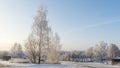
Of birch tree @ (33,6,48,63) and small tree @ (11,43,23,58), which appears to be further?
small tree @ (11,43,23,58)

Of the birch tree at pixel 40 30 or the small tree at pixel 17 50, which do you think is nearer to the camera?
the birch tree at pixel 40 30

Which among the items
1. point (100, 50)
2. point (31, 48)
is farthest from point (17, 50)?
point (31, 48)

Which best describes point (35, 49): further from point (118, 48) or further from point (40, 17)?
point (118, 48)

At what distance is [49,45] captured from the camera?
42.4m

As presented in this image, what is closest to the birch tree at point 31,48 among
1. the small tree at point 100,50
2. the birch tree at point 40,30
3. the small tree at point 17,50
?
the birch tree at point 40,30

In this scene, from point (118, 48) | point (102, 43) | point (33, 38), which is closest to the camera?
point (33, 38)

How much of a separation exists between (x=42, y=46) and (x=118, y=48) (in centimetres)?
7782

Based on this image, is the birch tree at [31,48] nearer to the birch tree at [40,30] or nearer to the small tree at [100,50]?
the birch tree at [40,30]

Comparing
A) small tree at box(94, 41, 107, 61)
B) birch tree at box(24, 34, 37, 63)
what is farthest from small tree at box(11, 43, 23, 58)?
birch tree at box(24, 34, 37, 63)

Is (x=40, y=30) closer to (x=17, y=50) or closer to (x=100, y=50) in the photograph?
(x=100, y=50)

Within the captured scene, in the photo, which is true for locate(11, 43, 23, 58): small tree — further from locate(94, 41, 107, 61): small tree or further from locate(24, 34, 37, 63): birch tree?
locate(24, 34, 37, 63): birch tree

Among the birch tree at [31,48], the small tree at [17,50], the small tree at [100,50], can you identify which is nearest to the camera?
the birch tree at [31,48]

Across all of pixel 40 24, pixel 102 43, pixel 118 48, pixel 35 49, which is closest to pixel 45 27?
pixel 40 24

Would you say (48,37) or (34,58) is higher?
(48,37)
